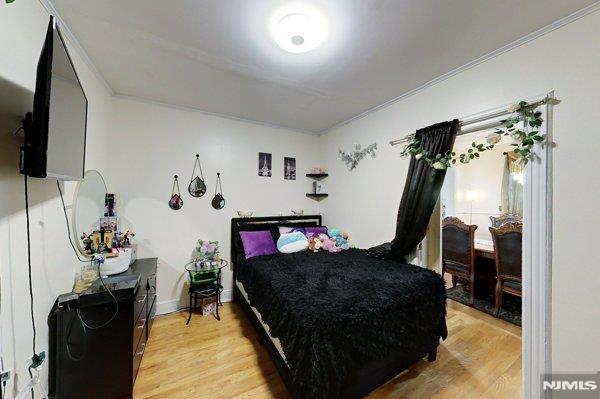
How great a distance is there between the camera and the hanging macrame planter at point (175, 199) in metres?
2.77

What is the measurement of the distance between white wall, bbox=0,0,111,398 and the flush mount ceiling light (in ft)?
4.22

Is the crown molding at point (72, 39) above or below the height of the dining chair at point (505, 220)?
above

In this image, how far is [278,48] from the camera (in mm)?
1697

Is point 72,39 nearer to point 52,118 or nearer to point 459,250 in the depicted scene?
point 52,118

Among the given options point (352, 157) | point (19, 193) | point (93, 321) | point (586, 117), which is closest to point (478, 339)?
point (586, 117)

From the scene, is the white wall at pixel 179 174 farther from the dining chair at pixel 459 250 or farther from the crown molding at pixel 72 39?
the dining chair at pixel 459 250

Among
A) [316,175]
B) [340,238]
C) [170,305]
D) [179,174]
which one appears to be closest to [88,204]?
[179,174]

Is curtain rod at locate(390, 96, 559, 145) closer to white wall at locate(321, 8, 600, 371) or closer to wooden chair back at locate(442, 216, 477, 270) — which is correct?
white wall at locate(321, 8, 600, 371)

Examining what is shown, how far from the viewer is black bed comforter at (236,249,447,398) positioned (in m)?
1.28

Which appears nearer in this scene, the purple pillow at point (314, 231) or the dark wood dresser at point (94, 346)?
the dark wood dresser at point (94, 346)

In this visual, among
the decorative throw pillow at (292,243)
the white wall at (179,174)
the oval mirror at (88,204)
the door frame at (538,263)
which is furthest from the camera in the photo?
the decorative throw pillow at (292,243)

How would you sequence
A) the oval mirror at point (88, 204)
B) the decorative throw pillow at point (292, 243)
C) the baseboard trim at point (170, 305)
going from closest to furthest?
1. the oval mirror at point (88, 204)
2. the baseboard trim at point (170, 305)
3. the decorative throw pillow at point (292, 243)

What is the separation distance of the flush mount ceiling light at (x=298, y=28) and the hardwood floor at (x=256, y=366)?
2.45 m

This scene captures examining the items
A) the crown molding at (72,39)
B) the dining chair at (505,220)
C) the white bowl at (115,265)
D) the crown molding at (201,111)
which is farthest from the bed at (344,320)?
the dining chair at (505,220)
